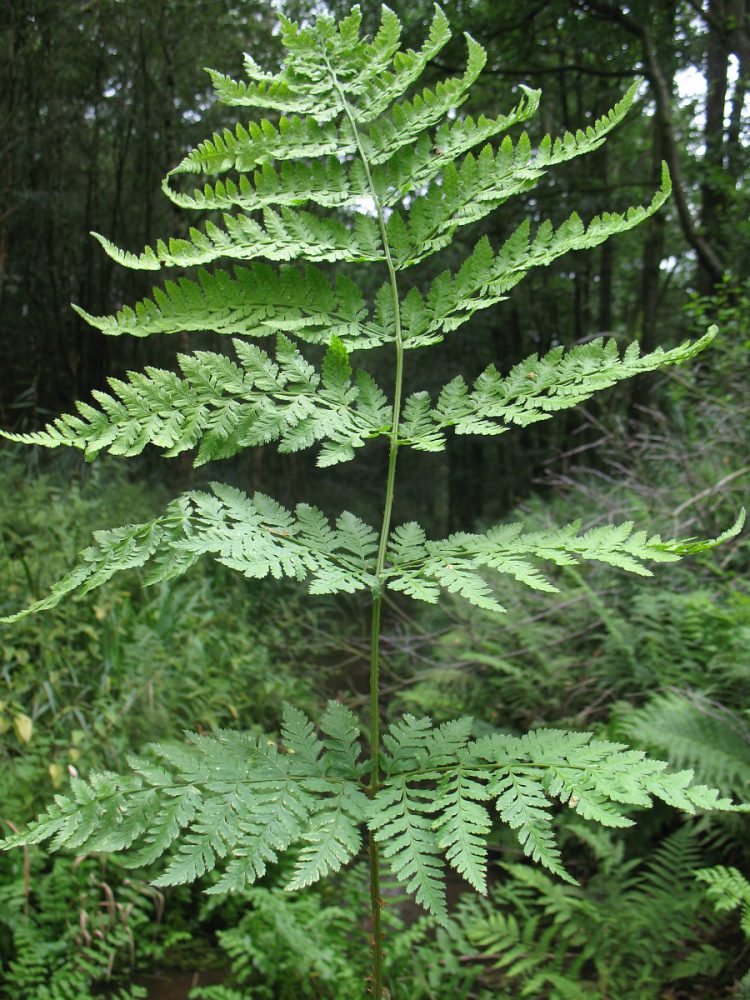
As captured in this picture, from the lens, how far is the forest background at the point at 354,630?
2.82 metres

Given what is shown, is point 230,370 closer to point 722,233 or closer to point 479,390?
point 479,390

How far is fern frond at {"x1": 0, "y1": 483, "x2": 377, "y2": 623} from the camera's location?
1.01m

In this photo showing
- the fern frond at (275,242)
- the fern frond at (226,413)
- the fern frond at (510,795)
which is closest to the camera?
the fern frond at (510,795)

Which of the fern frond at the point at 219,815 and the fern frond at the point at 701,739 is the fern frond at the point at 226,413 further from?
the fern frond at the point at 701,739

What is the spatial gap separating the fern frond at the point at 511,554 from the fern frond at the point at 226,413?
207 mm

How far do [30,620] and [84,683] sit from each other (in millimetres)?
492

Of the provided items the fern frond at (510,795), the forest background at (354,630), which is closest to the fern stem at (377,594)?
the fern frond at (510,795)

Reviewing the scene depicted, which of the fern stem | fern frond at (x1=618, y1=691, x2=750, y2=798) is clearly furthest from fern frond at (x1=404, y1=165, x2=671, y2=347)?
fern frond at (x1=618, y1=691, x2=750, y2=798)

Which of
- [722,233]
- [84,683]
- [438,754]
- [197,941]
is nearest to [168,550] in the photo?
[438,754]

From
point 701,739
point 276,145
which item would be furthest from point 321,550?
point 701,739

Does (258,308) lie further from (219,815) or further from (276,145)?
(219,815)

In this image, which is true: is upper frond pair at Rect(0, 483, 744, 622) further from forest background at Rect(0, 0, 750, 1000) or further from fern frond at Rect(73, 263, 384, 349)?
forest background at Rect(0, 0, 750, 1000)

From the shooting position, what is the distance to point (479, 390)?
47.8 inches

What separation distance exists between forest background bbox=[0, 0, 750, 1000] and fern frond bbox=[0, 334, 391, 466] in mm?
1406
